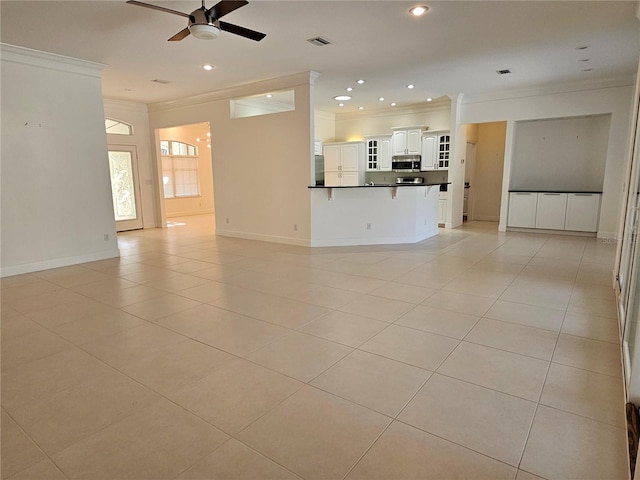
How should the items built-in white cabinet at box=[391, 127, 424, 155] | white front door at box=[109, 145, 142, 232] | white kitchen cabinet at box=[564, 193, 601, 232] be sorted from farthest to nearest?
built-in white cabinet at box=[391, 127, 424, 155]
white front door at box=[109, 145, 142, 232]
white kitchen cabinet at box=[564, 193, 601, 232]

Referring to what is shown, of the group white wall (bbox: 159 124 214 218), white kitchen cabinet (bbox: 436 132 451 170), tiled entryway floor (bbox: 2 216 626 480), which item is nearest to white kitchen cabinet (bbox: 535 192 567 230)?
white kitchen cabinet (bbox: 436 132 451 170)

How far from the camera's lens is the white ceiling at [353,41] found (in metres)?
3.62

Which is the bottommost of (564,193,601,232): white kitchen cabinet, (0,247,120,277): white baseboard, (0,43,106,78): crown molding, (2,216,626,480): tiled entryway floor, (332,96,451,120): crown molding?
(2,216,626,480): tiled entryway floor

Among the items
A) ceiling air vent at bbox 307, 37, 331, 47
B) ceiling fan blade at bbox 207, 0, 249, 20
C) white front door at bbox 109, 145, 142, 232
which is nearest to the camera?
ceiling fan blade at bbox 207, 0, 249, 20

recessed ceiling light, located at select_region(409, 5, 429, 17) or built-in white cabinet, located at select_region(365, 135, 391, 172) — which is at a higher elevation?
recessed ceiling light, located at select_region(409, 5, 429, 17)

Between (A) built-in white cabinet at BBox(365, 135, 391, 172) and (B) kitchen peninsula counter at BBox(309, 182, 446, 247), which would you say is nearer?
(B) kitchen peninsula counter at BBox(309, 182, 446, 247)

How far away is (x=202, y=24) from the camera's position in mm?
3107

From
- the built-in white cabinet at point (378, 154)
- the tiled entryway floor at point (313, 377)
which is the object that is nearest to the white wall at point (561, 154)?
the built-in white cabinet at point (378, 154)

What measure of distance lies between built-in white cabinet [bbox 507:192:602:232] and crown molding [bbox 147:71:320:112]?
5.18m

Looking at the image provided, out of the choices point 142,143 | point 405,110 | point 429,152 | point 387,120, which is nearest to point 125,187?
point 142,143

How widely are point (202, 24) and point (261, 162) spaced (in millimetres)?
3765

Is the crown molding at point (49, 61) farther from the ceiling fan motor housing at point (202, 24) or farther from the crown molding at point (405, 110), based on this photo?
the crown molding at point (405, 110)

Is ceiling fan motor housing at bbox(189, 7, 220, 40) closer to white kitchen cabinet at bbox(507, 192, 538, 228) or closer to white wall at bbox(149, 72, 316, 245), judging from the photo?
white wall at bbox(149, 72, 316, 245)

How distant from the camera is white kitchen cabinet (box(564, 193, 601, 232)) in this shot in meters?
7.12
